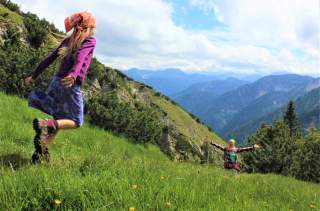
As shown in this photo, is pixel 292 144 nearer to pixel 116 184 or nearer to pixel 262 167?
pixel 262 167

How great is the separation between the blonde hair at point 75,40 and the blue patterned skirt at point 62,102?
46cm

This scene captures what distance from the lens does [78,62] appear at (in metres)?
5.55

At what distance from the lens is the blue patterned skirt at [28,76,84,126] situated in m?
5.72

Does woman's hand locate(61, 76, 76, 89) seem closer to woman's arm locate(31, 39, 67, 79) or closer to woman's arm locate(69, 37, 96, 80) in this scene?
woman's arm locate(69, 37, 96, 80)

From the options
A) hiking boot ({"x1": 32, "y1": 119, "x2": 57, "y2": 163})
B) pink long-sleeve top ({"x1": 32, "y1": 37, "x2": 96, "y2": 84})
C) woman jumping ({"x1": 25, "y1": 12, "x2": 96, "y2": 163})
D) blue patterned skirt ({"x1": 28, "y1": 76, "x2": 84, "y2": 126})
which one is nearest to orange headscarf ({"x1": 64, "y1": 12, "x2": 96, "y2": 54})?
woman jumping ({"x1": 25, "y1": 12, "x2": 96, "y2": 163})

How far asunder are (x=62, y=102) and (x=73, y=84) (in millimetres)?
365

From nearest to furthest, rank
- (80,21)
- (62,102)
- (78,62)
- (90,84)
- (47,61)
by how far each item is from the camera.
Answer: (78,62) → (62,102) → (80,21) → (47,61) → (90,84)

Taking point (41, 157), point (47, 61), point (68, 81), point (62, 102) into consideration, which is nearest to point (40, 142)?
point (41, 157)

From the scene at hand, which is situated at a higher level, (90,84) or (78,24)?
(90,84)

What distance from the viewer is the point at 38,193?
367cm

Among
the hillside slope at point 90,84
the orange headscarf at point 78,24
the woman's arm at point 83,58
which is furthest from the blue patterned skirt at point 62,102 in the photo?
the hillside slope at point 90,84

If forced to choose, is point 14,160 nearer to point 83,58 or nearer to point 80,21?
point 83,58

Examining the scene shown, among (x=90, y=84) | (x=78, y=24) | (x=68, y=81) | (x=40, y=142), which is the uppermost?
(x=90, y=84)

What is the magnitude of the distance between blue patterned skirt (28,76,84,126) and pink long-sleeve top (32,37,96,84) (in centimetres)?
18
